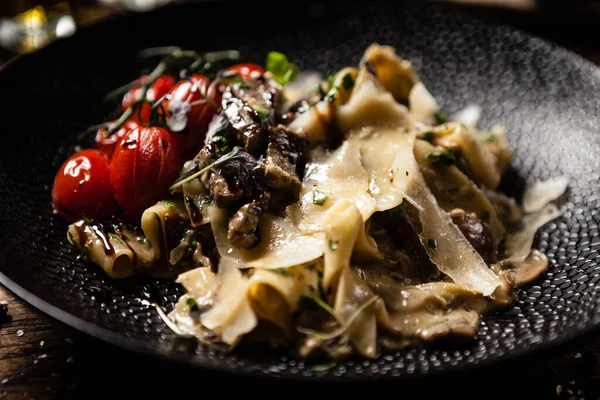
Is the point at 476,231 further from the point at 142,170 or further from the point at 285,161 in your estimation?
the point at 142,170

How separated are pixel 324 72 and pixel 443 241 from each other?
253 cm

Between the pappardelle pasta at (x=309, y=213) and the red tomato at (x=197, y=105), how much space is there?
0.04ft

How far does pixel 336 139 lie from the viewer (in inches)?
175

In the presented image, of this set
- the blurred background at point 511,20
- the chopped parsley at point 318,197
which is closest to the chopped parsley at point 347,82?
the chopped parsley at point 318,197

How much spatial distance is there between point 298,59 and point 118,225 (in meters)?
2.56

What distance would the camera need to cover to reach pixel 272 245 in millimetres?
3682

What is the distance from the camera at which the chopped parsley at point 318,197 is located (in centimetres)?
384

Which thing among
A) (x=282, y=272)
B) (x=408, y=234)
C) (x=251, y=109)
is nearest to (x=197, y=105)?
(x=251, y=109)

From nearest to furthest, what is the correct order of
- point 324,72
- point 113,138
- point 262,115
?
point 262,115 < point 113,138 < point 324,72

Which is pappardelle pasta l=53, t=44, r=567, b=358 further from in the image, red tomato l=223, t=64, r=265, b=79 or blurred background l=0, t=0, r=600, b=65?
blurred background l=0, t=0, r=600, b=65

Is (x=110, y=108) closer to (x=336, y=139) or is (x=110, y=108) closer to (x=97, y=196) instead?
(x=97, y=196)

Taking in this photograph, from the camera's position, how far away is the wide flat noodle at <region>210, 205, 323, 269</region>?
11.6ft

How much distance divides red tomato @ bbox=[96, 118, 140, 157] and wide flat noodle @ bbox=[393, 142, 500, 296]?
75.9 inches

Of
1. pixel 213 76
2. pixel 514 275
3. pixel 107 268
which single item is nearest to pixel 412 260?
pixel 514 275
